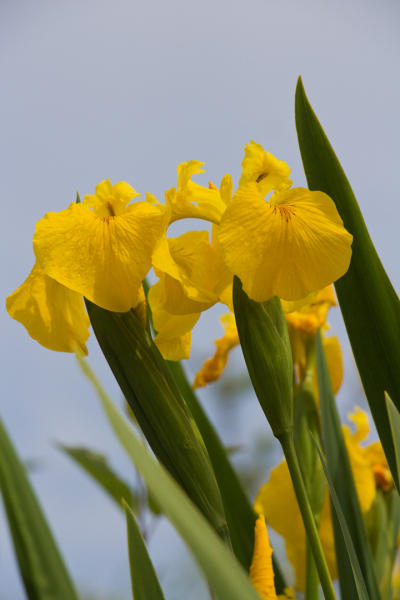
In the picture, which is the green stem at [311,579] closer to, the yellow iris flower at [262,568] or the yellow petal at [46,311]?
the yellow iris flower at [262,568]

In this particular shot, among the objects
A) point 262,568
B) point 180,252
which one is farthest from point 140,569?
point 180,252

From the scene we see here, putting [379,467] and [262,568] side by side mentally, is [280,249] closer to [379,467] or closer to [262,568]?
[262,568]

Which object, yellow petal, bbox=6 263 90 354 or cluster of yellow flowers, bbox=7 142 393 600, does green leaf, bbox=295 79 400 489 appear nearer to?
cluster of yellow flowers, bbox=7 142 393 600

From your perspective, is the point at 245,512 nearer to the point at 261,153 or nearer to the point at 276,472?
the point at 276,472

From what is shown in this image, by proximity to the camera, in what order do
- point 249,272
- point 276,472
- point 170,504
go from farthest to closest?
1. point 276,472
2. point 249,272
3. point 170,504

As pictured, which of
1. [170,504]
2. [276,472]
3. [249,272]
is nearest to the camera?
[170,504]

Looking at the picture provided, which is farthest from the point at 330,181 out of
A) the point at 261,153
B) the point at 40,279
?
the point at 40,279

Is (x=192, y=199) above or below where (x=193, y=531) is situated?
above
